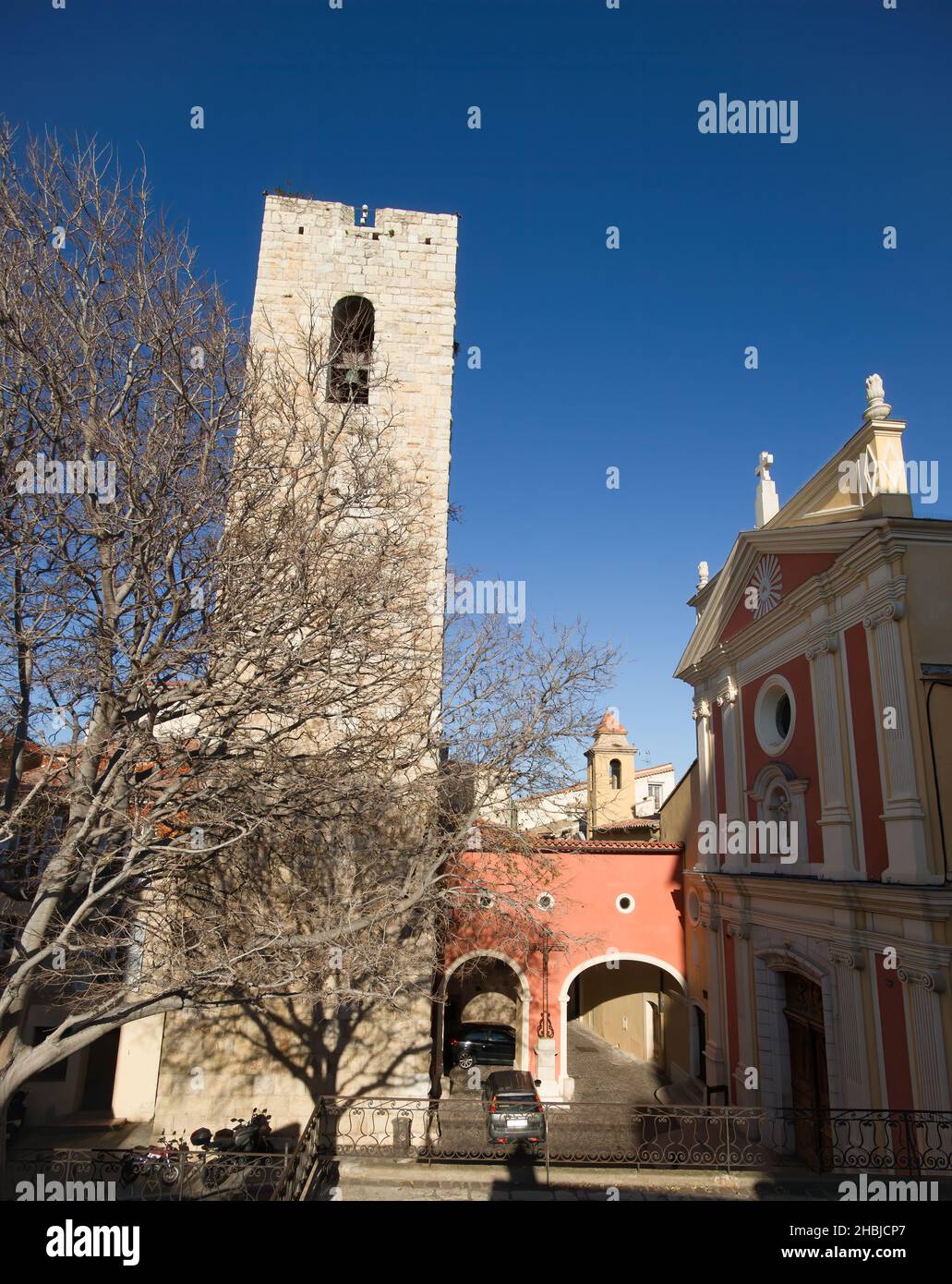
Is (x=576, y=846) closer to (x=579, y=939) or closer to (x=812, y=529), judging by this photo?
(x=579, y=939)

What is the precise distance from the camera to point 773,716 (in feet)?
47.0

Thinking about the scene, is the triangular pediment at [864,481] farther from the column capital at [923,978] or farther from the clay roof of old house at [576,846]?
the clay roof of old house at [576,846]

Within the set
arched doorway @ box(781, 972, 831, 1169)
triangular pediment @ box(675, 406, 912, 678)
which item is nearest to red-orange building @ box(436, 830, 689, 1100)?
arched doorway @ box(781, 972, 831, 1169)

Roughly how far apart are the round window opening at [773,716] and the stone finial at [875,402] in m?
4.62

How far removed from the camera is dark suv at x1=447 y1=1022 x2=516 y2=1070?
18312 mm

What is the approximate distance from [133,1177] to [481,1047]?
39.3 feet

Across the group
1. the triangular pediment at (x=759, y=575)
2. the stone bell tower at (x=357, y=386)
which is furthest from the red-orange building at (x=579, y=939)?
the triangular pediment at (x=759, y=575)

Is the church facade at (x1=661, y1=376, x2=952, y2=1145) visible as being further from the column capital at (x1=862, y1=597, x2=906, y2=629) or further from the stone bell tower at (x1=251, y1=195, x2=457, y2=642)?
the stone bell tower at (x1=251, y1=195, x2=457, y2=642)

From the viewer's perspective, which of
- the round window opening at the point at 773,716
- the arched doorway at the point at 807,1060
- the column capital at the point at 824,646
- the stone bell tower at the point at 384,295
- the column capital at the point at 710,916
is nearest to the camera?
the arched doorway at the point at 807,1060

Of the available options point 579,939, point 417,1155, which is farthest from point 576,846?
point 417,1155

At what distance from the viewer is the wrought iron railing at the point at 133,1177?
6.86 meters

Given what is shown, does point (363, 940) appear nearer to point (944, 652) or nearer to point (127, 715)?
point (127, 715)
